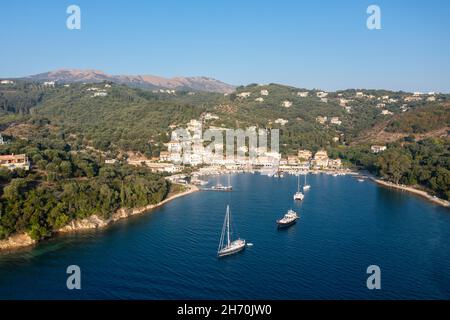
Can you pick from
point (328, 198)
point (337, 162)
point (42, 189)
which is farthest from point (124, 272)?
point (337, 162)

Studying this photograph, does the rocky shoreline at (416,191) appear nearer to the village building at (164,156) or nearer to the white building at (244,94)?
the village building at (164,156)

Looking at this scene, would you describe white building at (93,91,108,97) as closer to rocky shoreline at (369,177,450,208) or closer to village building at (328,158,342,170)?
village building at (328,158,342,170)

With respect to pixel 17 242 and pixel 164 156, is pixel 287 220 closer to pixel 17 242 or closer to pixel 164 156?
pixel 17 242

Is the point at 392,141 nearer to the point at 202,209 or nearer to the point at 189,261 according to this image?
the point at 202,209

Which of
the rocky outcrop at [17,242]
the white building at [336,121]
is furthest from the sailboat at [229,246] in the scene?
the white building at [336,121]

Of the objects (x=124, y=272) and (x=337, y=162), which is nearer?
(x=124, y=272)

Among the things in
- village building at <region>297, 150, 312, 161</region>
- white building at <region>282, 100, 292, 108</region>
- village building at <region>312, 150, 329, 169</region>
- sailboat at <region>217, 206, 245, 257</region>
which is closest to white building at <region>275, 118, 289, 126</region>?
village building at <region>297, 150, 312, 161</region>

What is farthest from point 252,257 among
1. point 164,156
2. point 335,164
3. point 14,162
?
point 335,164
